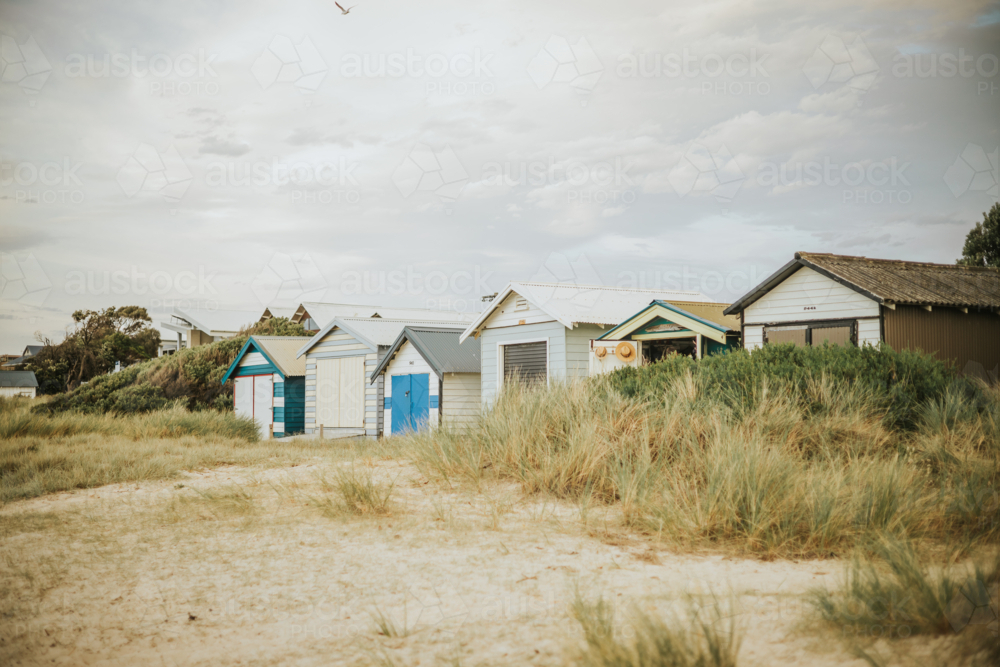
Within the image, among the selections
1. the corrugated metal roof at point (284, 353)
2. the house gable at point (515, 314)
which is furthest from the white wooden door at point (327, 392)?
the house gable at point (515, 314)

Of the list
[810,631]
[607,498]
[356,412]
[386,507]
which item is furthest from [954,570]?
[356,412]

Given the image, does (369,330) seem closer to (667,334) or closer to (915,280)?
(667,334)

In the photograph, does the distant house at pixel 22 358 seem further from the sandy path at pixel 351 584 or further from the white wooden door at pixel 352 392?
the sandy path at pixel 351 584

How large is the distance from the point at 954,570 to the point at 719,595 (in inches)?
51.5

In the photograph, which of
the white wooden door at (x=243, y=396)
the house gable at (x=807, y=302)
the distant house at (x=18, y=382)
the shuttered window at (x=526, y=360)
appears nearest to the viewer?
the house gable at (x=807, y=302)

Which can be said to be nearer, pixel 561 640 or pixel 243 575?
pixel 561 640

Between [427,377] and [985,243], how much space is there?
26013 millimetres

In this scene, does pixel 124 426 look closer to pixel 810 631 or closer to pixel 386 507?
pixel 386 507

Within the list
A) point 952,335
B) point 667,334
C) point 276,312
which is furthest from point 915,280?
point 276,312

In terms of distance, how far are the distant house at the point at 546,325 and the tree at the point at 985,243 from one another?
1858 centimetres

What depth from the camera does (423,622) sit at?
3869mm

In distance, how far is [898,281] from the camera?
1337 centimetres

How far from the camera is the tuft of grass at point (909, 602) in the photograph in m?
3.22

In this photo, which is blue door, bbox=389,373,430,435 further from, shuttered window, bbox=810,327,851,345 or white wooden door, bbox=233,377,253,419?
shuttered window, bbox=810,327,851,345
